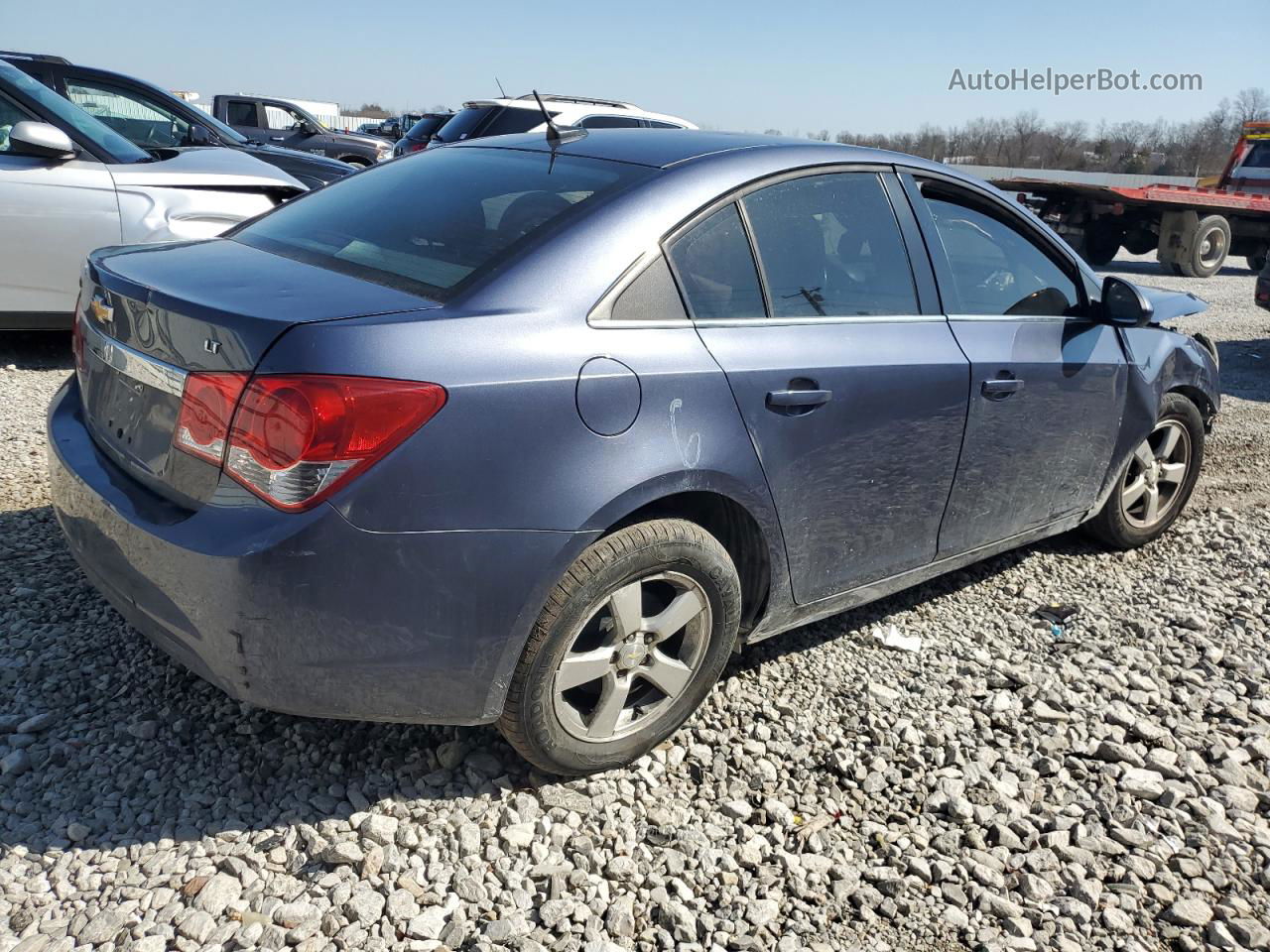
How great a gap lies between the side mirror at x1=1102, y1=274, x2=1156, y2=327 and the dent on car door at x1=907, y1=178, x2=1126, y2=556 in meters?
0.07

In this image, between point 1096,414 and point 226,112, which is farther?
point 226,112

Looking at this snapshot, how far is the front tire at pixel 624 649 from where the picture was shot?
247 centimetres

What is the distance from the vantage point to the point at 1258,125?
57.2 ft

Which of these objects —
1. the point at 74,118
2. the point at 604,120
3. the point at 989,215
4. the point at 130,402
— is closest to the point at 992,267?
the point at 989,215

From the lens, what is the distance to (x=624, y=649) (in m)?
2.67

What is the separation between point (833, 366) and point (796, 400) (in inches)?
7.5

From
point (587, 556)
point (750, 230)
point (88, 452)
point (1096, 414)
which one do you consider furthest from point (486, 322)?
point (1096, 414)

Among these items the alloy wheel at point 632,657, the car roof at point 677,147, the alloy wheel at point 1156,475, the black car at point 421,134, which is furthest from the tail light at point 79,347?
the black car at point 421,134

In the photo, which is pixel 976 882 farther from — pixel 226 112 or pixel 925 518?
pixel 226 112

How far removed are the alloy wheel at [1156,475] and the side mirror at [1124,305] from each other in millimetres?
681

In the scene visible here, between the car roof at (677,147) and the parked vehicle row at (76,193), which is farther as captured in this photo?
the parked vehicle row at (76,193)

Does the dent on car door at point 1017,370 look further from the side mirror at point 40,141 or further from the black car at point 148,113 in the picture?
the black car at point 148,113

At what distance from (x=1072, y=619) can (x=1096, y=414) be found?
30.3 inches

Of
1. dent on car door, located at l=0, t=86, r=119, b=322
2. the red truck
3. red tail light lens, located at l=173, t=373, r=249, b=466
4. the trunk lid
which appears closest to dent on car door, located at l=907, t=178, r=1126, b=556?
the trunk lid
